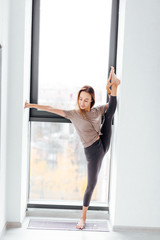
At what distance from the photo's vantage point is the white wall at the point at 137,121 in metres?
2.00

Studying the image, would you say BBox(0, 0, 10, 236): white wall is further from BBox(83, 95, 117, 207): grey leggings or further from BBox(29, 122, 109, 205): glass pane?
BBox(83, 95, 117, 207): grey leggings

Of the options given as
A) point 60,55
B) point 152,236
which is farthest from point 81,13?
point 152,236

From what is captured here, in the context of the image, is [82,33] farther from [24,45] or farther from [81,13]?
[24,45]

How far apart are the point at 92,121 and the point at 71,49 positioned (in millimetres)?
718

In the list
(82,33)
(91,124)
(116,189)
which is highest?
(82,33)

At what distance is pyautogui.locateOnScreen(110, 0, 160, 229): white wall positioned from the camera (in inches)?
78.9

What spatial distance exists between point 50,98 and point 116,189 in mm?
1015

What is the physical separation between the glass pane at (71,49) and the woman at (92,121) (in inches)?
9.4

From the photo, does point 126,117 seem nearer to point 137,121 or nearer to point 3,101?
point 137,121

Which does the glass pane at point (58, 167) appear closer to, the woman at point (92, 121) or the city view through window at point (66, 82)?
the city view through window at point (66, 82)

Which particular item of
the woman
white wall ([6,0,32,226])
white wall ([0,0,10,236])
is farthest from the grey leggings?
white wall ([0,0,10,236])

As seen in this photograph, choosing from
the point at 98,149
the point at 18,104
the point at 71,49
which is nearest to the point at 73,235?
the point at 98,149

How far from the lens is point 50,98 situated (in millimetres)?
2340

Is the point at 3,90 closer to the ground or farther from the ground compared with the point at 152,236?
farther from the ground
